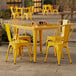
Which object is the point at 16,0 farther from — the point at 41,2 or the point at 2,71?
the point at 2,71

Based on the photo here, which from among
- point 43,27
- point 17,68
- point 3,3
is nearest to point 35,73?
point 17,68

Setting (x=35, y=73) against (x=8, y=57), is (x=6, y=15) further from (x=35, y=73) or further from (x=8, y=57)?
(x=35, y=73)

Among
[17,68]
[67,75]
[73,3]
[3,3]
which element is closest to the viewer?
[67,75]

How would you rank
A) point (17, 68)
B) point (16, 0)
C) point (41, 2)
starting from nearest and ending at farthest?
point (17, 68)
point (16, 0)
point (41, 2)

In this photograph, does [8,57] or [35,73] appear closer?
[35,73]

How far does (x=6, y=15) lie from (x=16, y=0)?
5.10 meters

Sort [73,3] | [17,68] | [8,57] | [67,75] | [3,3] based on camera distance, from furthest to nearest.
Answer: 1. [3,3]
2. [73,3]
3. [8,57]
4. [17,68]
5. [67,75]

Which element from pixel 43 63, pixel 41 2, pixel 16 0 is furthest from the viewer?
pixel 41 2

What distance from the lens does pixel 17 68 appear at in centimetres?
492

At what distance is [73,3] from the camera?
635 inches

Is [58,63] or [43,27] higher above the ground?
[43,27]

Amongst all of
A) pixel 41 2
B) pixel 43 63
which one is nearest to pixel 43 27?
pixel 43 63

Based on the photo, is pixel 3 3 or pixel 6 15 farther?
pixel 3 3

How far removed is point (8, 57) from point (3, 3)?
13.7 meters
